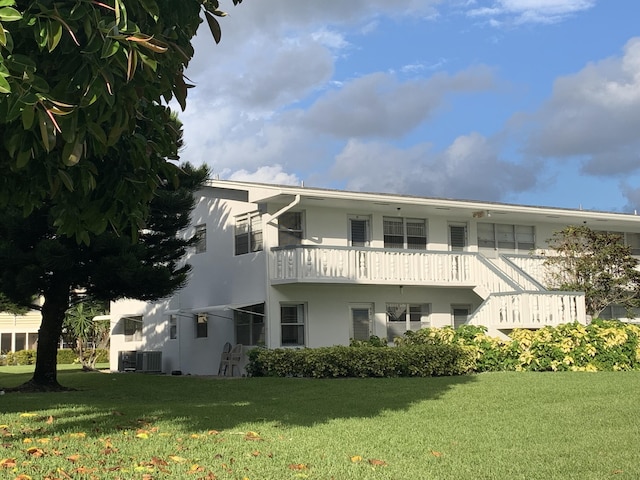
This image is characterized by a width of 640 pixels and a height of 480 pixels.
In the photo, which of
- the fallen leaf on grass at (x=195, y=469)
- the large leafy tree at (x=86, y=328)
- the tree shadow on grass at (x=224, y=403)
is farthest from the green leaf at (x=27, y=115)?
the large leafy tree at (x=86, y=328)

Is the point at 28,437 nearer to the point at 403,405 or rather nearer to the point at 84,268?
the point at 403,405

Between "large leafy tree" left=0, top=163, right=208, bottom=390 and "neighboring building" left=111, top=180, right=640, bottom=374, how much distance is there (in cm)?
358

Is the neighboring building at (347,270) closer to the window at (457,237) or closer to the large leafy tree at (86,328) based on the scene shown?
the window at (457,237)

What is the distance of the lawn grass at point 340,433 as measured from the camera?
7301mm

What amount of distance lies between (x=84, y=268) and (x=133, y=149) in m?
12.3

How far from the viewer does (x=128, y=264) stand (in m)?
17.7

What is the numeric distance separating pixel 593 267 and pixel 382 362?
9297 mm

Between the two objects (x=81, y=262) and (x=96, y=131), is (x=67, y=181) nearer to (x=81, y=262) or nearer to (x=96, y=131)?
(x=96, y=131)

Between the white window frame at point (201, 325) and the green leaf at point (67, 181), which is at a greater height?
the green leaf at point (67, 181)

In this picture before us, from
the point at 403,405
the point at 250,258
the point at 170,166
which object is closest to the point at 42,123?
the point at 170,166

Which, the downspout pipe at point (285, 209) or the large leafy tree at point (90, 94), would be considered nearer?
the large leafy tree at point (90, 94)

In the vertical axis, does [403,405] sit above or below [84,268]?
below

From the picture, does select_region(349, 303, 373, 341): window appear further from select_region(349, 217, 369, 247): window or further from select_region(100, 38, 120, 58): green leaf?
select_region(100, 38, 120, 58): green leaf

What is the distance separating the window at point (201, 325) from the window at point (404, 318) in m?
6.47
